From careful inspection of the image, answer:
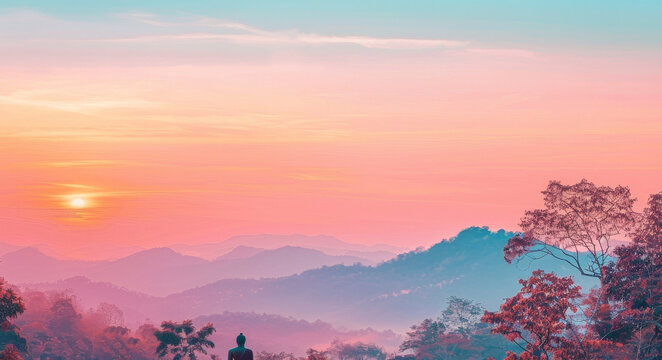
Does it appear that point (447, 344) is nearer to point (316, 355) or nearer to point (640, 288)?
point (316, 355)

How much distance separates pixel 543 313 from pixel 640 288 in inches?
432

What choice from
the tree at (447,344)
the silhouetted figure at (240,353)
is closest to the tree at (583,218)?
the silhouetted figure at (240,353)

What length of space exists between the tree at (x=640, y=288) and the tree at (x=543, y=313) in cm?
846

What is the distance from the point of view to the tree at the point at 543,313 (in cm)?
3444

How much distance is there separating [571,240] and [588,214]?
1.76 m

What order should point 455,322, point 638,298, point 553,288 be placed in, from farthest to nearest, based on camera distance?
1. point 455,322
2. point 638,298
3. point 553,288

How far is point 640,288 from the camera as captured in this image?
42.8 m

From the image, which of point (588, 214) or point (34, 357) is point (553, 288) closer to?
point (588, 214)

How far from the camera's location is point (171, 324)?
255 feet

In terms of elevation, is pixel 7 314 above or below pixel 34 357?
below

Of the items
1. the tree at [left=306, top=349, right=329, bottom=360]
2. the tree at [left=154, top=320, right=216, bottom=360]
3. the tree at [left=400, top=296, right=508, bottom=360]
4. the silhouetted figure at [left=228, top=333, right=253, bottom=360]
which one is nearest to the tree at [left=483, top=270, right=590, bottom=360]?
the silhouetted figure at [left=228, top=333, right=253, bottom=360]

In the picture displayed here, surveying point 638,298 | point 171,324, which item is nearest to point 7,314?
point 638,298

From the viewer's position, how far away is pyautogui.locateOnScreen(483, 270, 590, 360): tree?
3444cm

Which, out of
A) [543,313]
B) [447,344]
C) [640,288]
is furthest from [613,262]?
[447,344]
